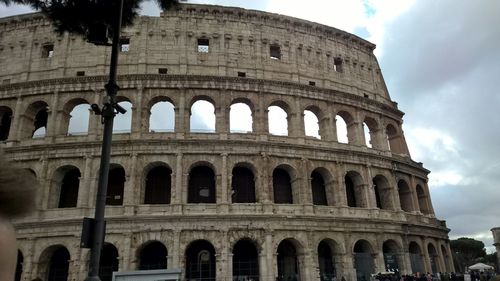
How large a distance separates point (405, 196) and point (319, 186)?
7.21 m

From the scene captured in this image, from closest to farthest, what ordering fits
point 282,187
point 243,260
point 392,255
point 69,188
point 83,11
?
point 83,11 → point 243,260 → point 69,188 → point 392,255 → point 282,187

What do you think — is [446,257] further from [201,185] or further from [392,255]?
[201,185]

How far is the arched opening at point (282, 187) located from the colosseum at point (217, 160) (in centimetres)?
8

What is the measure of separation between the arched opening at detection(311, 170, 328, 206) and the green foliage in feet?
56.0

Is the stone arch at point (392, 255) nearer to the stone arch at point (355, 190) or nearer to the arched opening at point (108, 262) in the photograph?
the stone arch at point (355, 190)

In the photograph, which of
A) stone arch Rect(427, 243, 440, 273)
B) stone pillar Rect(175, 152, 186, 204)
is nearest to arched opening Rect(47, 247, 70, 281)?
stone pillar Rect(175, 152, 186, 204)

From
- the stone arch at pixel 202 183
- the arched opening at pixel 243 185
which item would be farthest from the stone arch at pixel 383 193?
the stone arch at pixel 202 183

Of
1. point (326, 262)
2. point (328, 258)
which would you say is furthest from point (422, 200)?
point (326, 262)

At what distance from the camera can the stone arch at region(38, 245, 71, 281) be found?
2069 cm

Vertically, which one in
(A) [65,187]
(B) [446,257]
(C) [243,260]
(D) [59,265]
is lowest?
(C) [243,260]

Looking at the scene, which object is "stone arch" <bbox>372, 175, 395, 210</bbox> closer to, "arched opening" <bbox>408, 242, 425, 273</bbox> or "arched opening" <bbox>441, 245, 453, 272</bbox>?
"arched opening" <bbox>408, 242, 425, 273</bbox>

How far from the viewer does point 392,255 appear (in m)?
23.8

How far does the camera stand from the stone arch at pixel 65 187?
22.2 metres

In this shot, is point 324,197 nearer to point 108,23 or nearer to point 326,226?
point 326,226
